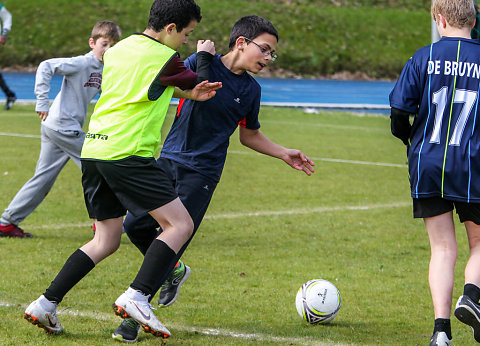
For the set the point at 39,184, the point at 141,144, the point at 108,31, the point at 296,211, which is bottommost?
the point at 296,211

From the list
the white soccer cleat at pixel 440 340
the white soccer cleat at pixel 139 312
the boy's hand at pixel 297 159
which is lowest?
the white soccer cleat at pixel 440 340

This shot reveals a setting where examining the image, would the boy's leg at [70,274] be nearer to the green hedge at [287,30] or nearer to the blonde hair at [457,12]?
the blonde hair at [457,12]

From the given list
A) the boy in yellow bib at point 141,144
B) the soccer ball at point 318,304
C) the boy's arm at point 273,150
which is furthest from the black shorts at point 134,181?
the soccer ball at point 318,304

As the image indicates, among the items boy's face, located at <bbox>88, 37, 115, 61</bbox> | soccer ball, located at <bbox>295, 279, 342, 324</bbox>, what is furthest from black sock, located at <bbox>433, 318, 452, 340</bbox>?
boy's face, located at <bbox>88, 37, 115, 61</bbox>

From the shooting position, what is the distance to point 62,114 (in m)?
6.75

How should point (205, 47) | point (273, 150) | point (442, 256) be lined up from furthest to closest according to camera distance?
point (273, 150) → point (205, 47) → point (442, 256)

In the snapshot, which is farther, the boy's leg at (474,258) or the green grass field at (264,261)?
the green grass field at (264,261)

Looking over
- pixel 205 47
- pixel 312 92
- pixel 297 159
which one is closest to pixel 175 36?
pixel 205 47

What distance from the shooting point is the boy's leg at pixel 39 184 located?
22.3 ft

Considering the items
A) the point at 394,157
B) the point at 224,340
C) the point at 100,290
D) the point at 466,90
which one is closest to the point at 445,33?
the point at 466,90

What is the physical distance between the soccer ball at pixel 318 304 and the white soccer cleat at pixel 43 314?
151 centimetres

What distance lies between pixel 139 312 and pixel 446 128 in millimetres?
1894

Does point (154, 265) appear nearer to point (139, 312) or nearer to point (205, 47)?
point (139, 312)

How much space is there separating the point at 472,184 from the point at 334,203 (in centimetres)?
488
